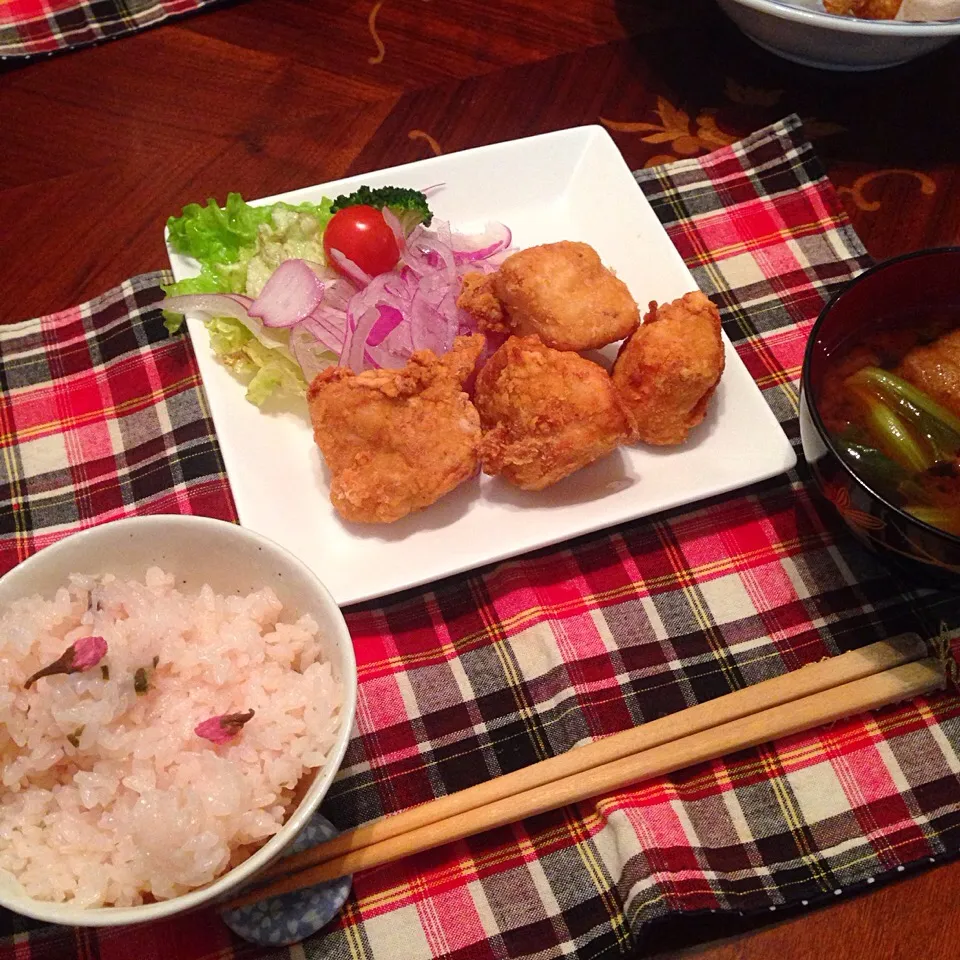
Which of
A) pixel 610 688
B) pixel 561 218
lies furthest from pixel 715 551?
pixel 561 218

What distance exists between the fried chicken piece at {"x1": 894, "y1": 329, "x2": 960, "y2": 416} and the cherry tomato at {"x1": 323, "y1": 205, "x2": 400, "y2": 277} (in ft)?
4.88

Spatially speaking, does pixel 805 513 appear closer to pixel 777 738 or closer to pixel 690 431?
pixel 690 431

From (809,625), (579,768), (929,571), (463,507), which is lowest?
(809,625)

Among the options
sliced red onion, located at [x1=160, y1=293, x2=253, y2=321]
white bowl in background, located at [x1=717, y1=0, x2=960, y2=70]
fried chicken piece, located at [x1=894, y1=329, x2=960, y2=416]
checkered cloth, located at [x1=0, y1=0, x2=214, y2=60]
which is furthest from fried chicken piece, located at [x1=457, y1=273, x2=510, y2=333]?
checkered cloth, located at [x1=0, y1=0, x2=214, y2=60]

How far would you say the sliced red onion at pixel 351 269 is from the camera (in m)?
2.69

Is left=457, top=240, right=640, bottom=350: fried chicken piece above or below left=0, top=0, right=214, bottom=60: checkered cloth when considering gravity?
below

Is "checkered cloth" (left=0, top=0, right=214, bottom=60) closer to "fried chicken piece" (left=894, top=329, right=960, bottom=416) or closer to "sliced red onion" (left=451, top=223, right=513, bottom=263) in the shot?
"sliced red onion" (left=451, top=223, right=513, bottom=263)

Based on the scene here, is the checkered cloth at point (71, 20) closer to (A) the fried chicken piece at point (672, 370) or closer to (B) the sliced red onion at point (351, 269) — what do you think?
(B) the sliced red onion at point (351, 269)

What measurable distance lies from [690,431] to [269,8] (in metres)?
2.62

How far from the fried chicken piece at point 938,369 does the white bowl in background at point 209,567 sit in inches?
60.2

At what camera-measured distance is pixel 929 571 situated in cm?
199

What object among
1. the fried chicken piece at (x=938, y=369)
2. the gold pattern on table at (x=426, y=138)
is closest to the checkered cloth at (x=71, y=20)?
the gold pattern on table at (x=426, y=138)

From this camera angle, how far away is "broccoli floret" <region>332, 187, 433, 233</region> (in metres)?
2.72

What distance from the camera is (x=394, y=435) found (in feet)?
7.51
